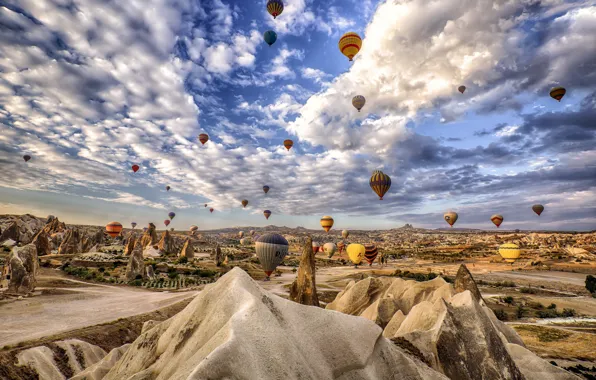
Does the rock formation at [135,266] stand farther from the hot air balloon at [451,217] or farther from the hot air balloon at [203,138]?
the hot air balloon at [451,217]

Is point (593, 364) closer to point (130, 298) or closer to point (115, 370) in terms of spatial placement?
point (115, 370)

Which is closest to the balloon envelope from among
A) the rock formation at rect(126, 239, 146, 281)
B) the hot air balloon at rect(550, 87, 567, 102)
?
the rock formation at rect(126, 239, 146, 281)

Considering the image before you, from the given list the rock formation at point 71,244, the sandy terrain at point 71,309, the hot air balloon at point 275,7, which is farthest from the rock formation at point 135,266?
the hot air balloon at point 275,7

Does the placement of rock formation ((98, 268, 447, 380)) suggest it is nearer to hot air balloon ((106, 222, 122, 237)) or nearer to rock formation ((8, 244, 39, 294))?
rock formation ((8, 244, 39, 294))

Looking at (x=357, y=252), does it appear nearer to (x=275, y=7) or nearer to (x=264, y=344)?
(x=275, y=7)

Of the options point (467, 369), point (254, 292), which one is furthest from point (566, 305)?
point (254, 292)

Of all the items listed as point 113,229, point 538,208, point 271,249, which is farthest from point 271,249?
point 538,208
